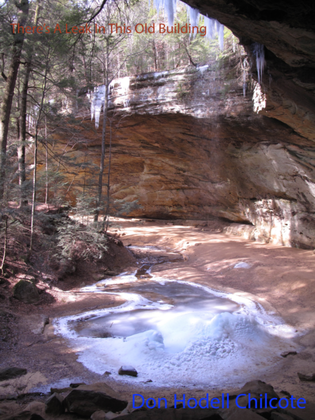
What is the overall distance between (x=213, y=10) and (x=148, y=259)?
39.0 feet

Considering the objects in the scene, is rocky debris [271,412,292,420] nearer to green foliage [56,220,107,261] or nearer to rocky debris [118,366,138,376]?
rocky debris [118,366,138,376]

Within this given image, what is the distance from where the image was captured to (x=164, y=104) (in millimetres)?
14922

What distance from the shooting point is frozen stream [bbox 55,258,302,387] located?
464cm

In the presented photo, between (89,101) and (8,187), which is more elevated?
(89,101)

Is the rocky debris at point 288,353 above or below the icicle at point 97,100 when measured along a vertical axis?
below

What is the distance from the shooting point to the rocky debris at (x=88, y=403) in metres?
2.72

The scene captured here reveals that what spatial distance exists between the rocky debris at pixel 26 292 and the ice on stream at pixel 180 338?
123cm

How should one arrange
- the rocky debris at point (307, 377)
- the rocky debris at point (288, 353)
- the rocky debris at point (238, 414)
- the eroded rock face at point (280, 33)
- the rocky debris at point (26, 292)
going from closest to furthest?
the rocky debris at point (238, 414)
the eroded rock face at point (280, 33)
the rocky debris at point (307, 377)
the rocky debris at point (288, 353)
the rocky debris at point (26, 292)

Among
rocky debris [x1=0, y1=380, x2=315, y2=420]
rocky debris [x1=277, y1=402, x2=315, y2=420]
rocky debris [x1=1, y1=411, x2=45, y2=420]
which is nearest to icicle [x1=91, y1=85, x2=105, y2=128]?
rocky debris [x1=0, y1=380, x2=315, y2=420]

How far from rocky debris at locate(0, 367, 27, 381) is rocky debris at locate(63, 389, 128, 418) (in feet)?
5.14

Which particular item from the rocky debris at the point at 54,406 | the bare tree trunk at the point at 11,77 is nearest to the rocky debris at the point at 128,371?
the rocky debris at the point at 54,406

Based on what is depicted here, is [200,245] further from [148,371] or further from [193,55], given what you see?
[193,55]

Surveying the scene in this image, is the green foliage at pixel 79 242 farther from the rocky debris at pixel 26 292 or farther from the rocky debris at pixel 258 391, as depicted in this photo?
the rocky debris at pixel 258 391

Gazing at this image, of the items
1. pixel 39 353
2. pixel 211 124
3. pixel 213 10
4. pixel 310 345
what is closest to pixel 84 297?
pixel 39 353
